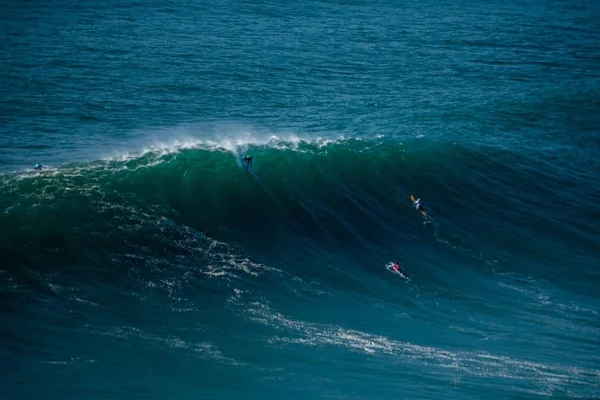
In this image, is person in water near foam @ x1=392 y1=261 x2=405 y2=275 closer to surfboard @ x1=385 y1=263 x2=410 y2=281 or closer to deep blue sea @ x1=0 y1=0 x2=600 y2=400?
surfboard @ x1=385 y1=263 x2=410 y2=281

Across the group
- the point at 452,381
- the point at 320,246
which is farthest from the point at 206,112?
the point at 452,381

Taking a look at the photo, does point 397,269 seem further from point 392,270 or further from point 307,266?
point 307,266

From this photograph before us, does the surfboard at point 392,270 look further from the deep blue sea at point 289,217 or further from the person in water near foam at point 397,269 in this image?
the deep blue sea at point 289,217

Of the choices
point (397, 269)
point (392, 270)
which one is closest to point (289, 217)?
point (392, 270)

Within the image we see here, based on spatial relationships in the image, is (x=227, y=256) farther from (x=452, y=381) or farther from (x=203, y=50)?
(x=203, y=50)

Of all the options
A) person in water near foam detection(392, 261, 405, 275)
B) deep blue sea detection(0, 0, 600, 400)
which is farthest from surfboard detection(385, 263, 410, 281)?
deep blue sea detection(0, 0, 600, 400)
